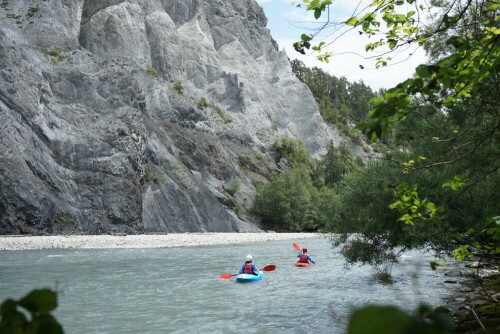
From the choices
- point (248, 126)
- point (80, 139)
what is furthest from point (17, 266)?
point (248, 126)

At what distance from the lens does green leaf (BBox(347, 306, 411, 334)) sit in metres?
0.64

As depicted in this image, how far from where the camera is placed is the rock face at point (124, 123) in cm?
3434

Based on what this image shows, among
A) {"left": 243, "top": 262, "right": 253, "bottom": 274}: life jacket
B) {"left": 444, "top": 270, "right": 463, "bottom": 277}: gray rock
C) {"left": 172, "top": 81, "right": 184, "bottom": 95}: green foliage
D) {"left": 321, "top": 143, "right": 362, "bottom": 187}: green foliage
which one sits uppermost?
{"left": 172, "top": 81, "right": 184, "bottom": 95}: green foliage

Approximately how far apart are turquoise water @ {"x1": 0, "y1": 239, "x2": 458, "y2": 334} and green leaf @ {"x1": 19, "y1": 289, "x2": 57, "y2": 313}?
5.53 metres

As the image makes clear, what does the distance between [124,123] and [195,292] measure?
31609 millimetres

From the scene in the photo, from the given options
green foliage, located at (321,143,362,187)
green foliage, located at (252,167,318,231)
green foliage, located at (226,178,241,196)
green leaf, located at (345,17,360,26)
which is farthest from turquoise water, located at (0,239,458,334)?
green foliage, located at (321,143,362,187)

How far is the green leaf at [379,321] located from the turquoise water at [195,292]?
18.0ft

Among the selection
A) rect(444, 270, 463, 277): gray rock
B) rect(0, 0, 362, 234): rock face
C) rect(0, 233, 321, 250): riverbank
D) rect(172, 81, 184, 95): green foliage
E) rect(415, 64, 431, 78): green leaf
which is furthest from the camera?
rect(172, 81, 184, 95): green foliage

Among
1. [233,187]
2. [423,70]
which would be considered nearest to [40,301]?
[423,70]

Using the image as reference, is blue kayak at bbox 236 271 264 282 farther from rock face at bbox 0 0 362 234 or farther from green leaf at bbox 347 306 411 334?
rock face at bbox 0 0 362 234

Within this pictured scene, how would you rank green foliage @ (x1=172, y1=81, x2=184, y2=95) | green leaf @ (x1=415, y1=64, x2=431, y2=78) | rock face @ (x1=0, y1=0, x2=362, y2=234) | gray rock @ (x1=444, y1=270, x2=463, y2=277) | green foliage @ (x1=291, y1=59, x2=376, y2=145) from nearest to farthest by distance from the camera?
green leaf @ (x1=415, y1=64, x2=431, y2=78), gray rock @ (x1=444, y1=270, x2=463, y2=277), rock face @ (x1=0, y1=0, x2=362, y2=234), green foliage @ (x1=172, y1=81, x2=184, y2=95), green foliage @ (x1=291, y1=59, x2=376, y2=145)

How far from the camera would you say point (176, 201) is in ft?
140

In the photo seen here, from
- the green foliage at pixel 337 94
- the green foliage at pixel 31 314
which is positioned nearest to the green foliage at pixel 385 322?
the green foliage at pixel 31 314

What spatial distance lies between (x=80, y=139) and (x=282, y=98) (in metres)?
53.2
